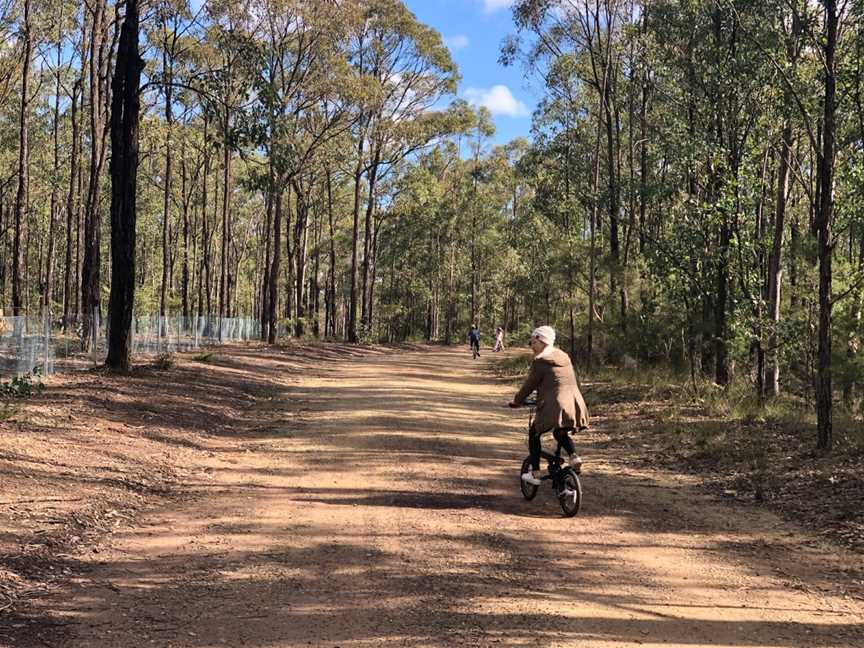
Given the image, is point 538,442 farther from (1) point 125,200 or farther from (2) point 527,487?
(1) point 125,200

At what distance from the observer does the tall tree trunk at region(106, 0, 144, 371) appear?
14391 mm

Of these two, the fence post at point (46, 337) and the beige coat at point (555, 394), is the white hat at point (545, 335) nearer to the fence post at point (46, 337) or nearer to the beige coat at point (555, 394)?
the beige coat at point (555, 394)

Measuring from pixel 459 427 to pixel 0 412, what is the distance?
691 cm

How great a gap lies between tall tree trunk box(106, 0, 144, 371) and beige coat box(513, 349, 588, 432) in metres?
10.5

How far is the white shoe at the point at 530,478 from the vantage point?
23.5ft

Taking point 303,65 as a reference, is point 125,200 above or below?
below

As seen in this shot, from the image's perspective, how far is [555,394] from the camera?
22.5ft

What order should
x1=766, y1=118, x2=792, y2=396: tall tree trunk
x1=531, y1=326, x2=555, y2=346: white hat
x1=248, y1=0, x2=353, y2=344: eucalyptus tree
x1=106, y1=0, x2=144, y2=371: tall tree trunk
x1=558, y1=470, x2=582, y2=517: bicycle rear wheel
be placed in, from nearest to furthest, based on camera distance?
x1=558, y1=470, x2=582, y2=517: bicycle rear wheel → x1=531, y1=326, x2=555, y2=346: white hat → x1=106, y1=0, x2=144, y2=371: tall tree trunk → x1=766, y1=118, x2=792, y2=396: tall tree trunk → x1=248, y1=0, x2=353, y2=344: eucalyptus tree

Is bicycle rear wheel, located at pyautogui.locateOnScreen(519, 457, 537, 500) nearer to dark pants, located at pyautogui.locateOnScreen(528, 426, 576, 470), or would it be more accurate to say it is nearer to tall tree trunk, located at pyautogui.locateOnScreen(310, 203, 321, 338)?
dark pants, located at pyautogui.locateOnScreen(528, 426, 576, 470)

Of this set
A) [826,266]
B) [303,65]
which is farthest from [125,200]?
[303,65]

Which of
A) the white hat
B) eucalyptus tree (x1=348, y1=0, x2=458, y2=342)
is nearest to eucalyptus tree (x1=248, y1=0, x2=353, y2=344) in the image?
eucalyptus tree (x1=348, y1=0, x2=458, y2=342)

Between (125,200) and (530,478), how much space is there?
37.2 ft

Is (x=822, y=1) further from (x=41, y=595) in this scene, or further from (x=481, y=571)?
(x=41, y=595)

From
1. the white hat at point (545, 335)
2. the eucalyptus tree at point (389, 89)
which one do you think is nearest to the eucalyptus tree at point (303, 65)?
the eucalyptus tree at point (389, 89)
